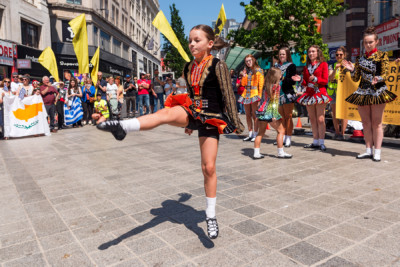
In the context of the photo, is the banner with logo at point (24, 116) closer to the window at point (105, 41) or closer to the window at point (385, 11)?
the window at point (385, 11)

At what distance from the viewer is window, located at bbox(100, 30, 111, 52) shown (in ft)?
119

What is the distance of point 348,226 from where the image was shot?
3.08 meters

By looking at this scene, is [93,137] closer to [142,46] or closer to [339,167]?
[339,167]

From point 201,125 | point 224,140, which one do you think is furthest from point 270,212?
point 224,140

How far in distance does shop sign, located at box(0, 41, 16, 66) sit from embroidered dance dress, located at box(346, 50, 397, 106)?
2155cm

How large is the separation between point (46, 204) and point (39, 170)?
2.07 meters

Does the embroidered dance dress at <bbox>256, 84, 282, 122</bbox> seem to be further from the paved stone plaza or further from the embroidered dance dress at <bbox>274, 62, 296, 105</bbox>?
the paved stone plaza

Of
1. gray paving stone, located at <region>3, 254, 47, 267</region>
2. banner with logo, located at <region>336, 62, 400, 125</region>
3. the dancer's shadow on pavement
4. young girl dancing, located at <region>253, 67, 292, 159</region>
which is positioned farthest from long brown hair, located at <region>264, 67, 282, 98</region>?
gray paving stone, located at <region>3, 254, 47, 267</region>

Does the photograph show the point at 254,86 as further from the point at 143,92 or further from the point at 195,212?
the point at 143,92

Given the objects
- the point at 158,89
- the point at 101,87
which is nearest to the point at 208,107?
the point at 101,87

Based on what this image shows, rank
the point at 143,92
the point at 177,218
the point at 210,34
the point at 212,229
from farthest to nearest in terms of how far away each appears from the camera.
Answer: the point at 143,92, the point at 177,218, the point at 210,34, the point at 212,229

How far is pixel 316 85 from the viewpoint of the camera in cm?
701

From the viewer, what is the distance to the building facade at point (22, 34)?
22.1 metres

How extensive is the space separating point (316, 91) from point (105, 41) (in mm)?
34400
